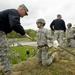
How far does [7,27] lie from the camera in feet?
24.1

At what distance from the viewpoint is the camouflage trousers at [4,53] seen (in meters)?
7.49

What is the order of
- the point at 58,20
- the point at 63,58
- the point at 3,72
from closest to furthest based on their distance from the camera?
the point at 3,72 < the point at 63,58 < the point at 58,20

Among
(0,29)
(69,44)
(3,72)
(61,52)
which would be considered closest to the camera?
(0,29)

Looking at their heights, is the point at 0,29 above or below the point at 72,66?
above

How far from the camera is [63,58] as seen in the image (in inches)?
396

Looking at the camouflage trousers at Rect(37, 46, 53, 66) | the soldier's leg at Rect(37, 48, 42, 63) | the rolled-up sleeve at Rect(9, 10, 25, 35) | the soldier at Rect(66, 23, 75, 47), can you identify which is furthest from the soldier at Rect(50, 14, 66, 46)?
the rolled-up sleeve at Rect(9, 10, 25, 35)

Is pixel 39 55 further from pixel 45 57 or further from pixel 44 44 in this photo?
pixel 44 44

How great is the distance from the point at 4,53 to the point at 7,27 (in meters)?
0.83

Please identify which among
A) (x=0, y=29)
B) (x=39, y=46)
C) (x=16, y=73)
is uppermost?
(x=0, y=29)

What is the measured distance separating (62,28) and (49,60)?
439cm

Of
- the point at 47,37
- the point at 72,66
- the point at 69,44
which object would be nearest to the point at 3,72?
the point at 47,37

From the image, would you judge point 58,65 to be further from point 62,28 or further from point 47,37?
point 62,28

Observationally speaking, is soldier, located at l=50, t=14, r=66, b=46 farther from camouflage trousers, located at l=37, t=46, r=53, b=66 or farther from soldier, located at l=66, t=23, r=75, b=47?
camouflage trousers, located at l=37, t=46, r=53, b=66

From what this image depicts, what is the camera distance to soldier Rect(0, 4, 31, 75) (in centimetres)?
681
